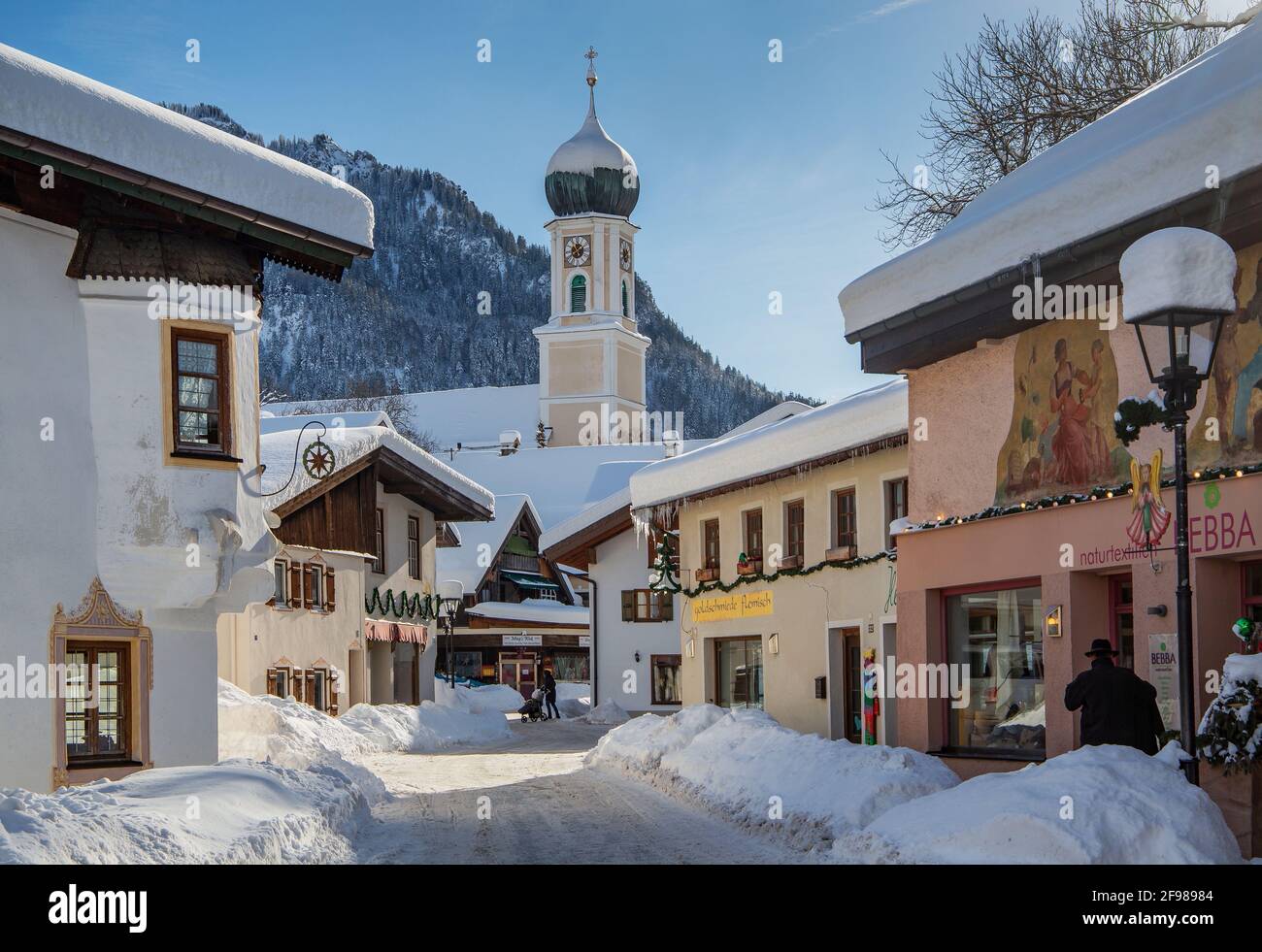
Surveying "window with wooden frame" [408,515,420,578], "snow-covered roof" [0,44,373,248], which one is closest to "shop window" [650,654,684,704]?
"window with wooden frame" [408,515,420,578]

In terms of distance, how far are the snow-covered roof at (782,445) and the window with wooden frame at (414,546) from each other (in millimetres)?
10483

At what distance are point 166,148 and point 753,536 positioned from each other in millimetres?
16383

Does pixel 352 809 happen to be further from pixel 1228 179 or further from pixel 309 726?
pixel 309 726

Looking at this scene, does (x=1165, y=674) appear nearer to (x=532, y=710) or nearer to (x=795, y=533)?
(x=795, y=533)

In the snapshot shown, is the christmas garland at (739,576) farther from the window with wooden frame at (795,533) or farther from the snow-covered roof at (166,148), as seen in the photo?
the snow-covered roof at (166,148)

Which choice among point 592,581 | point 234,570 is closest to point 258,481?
point 234,570

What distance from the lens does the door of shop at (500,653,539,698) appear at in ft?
222

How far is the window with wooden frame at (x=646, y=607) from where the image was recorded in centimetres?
4666

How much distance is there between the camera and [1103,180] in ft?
46.7

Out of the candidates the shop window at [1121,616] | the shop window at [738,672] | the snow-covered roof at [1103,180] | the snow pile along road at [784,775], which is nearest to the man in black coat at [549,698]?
the shop window at [738,672]

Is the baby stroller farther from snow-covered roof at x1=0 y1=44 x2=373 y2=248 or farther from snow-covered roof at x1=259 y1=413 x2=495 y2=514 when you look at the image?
snow-covered roof at x1=0 y1=44 x2=373 y2=248

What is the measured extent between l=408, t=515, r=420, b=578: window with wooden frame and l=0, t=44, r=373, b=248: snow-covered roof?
25.1 metres
